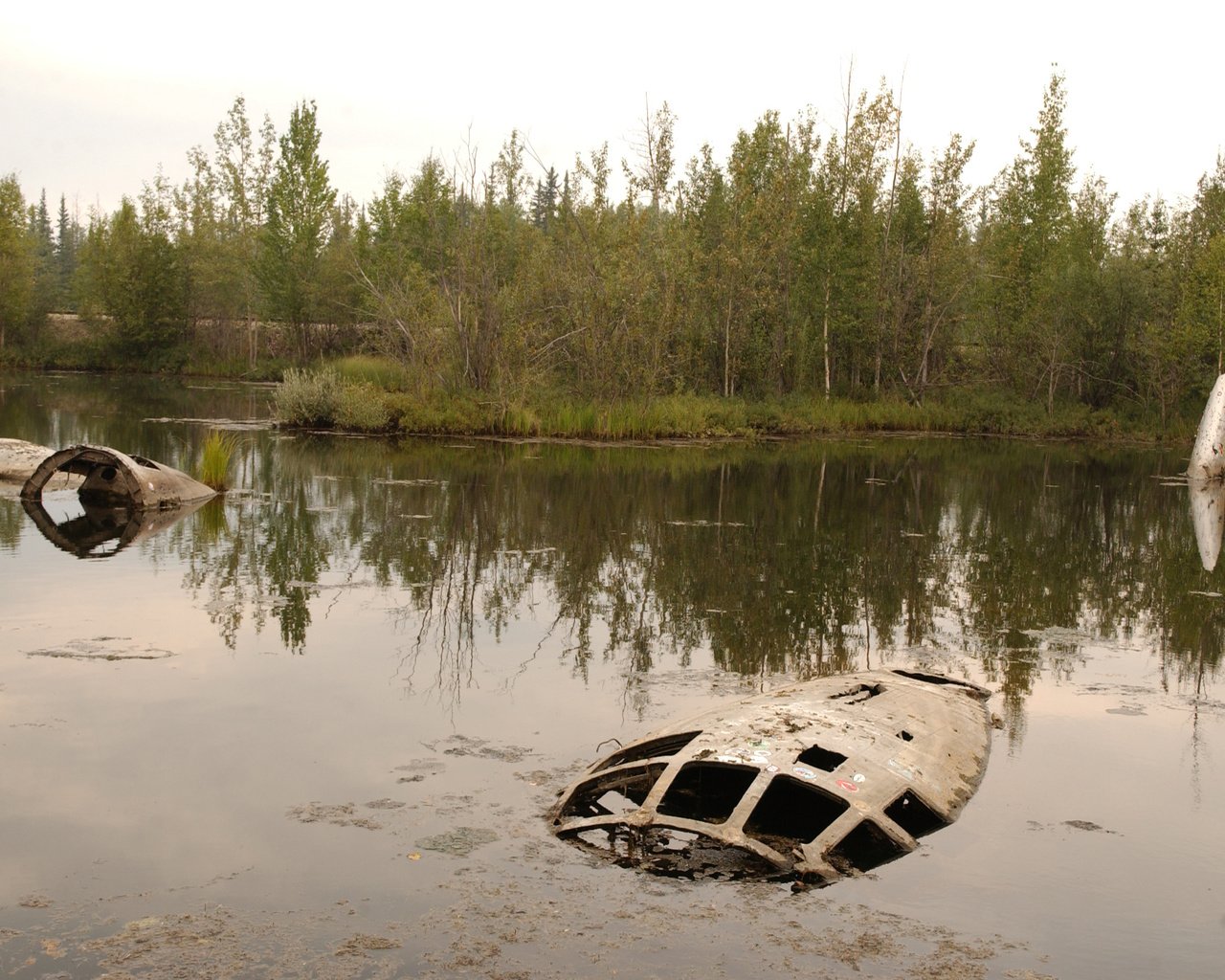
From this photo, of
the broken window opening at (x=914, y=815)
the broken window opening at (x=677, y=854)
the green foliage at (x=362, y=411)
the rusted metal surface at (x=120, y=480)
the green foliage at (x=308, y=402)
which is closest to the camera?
the broken window opening at (x=677, y=854)

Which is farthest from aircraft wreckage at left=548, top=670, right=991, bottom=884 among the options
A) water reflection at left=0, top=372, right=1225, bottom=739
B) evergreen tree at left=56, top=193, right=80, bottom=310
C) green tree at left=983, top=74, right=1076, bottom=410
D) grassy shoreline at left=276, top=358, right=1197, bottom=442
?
evergreen tree at left=56, top=193, right=80, bottom=310

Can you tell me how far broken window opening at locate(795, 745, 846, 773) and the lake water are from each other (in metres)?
0.64

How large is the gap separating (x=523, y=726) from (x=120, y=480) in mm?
10367

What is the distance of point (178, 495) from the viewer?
50.9 feet

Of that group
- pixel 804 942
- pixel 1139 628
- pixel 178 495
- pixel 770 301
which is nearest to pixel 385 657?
pixel 804 942

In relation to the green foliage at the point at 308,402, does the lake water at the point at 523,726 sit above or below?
below

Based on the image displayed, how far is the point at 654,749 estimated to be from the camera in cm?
620

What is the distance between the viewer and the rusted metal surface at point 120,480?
48.8ft

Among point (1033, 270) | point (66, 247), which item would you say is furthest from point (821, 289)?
point (66, 247)

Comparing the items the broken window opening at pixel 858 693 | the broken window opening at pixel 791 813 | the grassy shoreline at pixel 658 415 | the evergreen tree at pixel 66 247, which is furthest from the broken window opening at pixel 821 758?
the evergreen tree at pixel 66 247

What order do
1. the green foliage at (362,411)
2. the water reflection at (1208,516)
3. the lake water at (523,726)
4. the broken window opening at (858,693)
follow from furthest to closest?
the green foliage at (362,411) < the water reflection at (1208,516) < the broken window opening at (858,693) < the lake water at (523,726)

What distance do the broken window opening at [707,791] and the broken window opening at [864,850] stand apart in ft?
1.74

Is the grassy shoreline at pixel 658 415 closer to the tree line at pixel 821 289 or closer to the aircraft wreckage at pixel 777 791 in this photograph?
the tree line at pixel 821 289

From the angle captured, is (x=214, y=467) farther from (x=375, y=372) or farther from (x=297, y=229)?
(x=297, y=229)
